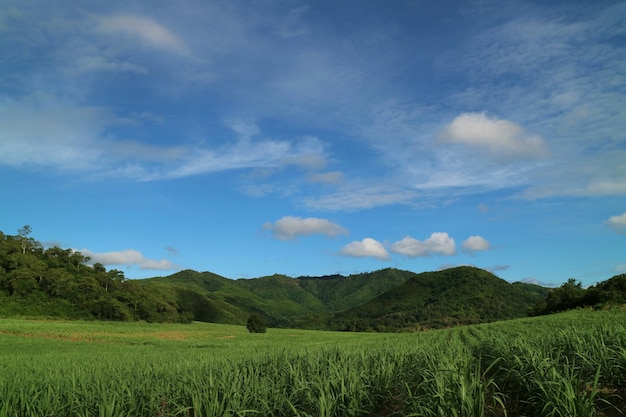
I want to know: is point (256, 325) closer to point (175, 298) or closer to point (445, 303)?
point (175, 298)

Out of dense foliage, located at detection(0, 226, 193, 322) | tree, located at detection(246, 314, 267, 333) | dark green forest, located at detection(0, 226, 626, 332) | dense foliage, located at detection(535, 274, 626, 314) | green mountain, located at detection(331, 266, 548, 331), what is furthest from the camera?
green mountain, located at detection(331, 266, 548, 331)

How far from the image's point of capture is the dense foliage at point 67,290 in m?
89.9

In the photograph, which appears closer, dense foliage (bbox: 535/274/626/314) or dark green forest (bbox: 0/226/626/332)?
dense foliage (bbox: 535/274/626/314)

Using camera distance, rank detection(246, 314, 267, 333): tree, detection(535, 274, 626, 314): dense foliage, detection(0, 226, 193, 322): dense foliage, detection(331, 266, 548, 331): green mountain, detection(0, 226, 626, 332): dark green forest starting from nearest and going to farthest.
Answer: detection(535, 274, 626, 314): dense foliage < detection(246, 314, 267, 333): tree < detection(0, 226, 626, 332): dark green forest < detection(0, 226, 193, 322): dense foliage < detection(331, 266, 548, 331): green mountain

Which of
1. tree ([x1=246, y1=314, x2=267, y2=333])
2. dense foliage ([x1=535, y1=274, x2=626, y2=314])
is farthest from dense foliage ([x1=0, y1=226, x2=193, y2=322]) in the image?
dense foliage ([x1=535, y1=274, x2=626, y2=314])

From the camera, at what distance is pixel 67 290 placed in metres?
95.9

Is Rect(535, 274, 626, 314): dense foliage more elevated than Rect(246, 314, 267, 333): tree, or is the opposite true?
Rect(535, 274, 626, 314): dense foliage

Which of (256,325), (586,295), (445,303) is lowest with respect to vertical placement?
(256,325)

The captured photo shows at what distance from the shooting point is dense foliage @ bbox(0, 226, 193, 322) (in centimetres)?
8988

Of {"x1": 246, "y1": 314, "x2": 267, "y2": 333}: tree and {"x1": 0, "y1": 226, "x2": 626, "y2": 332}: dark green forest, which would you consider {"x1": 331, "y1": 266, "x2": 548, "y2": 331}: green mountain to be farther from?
{"x1": 246, "y1": 314, "x2": 267, "y2": 333}: tree

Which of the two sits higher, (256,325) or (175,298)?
(175,298)

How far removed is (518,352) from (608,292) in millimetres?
55976

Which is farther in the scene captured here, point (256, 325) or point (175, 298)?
point (175, 298)

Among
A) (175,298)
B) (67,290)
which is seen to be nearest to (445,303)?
(175,298)
